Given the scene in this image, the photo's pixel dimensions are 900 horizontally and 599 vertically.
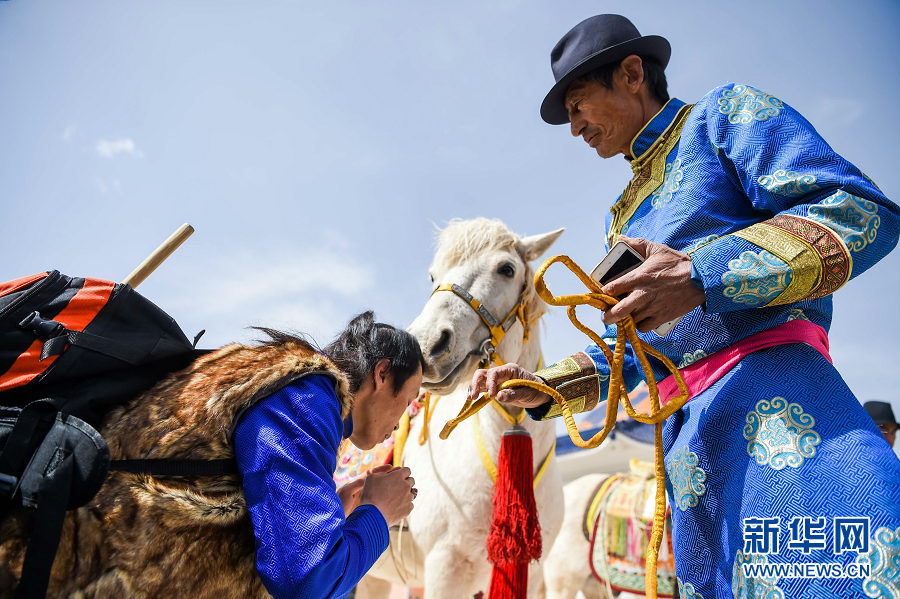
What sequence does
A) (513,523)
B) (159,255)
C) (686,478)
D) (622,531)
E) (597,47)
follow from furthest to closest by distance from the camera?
1. (622,531)
2. (513,523)
3. (159,255)
4. (597,47)
5. (686,478)

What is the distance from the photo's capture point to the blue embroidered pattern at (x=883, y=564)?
1013 millimetres

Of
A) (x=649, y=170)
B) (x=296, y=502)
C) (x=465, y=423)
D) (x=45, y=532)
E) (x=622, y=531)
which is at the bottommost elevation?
(x=45, y=532)

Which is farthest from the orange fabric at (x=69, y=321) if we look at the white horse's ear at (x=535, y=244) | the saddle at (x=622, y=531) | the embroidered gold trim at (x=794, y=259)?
the saddle at (x=622, y=531)

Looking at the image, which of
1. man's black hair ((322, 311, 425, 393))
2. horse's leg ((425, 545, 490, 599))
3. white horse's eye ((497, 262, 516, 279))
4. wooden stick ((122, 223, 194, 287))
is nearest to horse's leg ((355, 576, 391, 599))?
horse's leg ((425, 545, 490, 599))

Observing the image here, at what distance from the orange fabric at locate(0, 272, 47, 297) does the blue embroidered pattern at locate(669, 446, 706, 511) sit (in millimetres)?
1664

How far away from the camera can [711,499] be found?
131cm

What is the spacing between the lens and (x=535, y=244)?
3.89 m

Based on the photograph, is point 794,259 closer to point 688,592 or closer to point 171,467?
point 688,592

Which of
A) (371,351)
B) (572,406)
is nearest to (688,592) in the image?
(572,406)

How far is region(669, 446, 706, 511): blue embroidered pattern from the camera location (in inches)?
52.8

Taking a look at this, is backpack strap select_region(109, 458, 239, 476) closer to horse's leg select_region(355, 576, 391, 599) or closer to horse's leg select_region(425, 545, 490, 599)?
horse's leg select_region(425, 545, 490, 599)

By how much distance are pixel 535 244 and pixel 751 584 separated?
290 cm

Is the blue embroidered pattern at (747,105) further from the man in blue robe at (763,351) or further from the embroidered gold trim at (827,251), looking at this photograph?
the embroidered gold trim at (827,251)

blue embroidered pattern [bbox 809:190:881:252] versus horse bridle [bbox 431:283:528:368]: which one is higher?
horse bridle [bbox 431:283:528:368]
